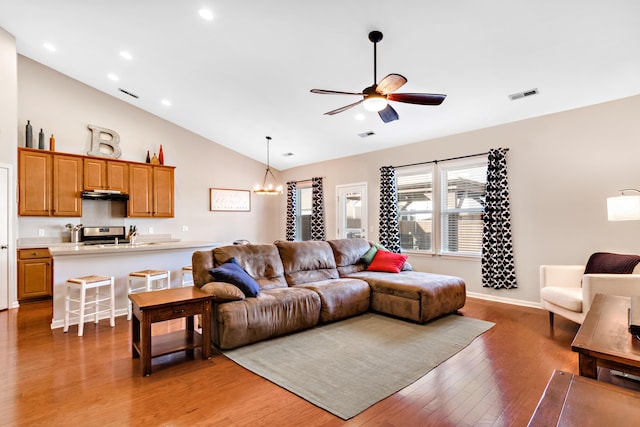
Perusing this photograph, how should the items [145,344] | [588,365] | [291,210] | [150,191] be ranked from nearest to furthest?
[588,365] → [145,344] → [150,191] → [291,210]

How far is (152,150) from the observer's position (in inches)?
273

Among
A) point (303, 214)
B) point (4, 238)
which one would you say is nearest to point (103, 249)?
point (4, 238)

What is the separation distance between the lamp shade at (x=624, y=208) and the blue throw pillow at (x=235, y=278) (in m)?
4.04

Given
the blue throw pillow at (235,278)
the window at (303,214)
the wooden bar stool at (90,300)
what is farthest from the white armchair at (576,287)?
the window at (303,214)

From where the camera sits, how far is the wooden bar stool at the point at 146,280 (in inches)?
164

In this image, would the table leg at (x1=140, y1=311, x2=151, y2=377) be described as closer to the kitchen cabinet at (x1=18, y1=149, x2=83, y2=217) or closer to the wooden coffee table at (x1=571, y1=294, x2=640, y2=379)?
the wooden coffee table at (x1=571, y1=294, x2=640, y2=379)

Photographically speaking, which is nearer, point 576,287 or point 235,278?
point 235,278

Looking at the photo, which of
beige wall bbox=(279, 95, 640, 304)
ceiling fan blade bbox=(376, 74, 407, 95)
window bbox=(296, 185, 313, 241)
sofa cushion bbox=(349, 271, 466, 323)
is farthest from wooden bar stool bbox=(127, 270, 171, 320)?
beige wall bbox=(279, 95, 640, 304)

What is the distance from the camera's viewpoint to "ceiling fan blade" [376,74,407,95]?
2742 mm

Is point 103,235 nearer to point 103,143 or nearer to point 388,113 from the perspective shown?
point 103,143

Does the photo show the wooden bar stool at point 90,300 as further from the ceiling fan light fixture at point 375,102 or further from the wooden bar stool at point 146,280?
the ceiling fan light fixture at point 375,102

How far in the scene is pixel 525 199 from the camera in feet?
15.7

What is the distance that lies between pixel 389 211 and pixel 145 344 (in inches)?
189

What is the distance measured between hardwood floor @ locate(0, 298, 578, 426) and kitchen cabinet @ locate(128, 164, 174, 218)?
3.31 metres
